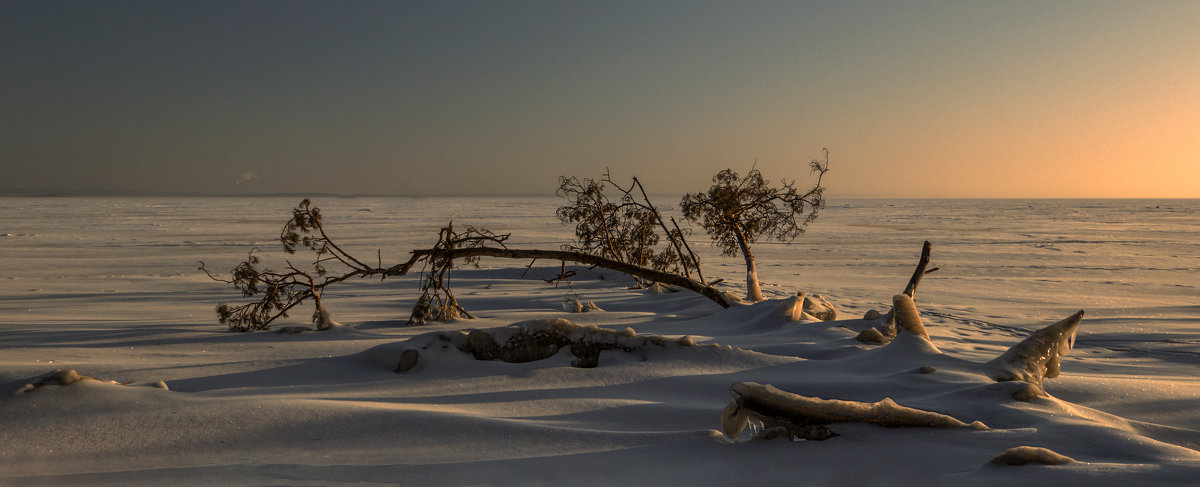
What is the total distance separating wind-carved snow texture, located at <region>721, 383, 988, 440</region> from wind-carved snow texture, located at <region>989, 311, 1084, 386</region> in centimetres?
100

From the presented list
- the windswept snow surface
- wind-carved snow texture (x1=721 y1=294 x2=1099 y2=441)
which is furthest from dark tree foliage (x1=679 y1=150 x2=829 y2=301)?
wind-carved snow texture (x1=721 y1=294 x2=1099 y2=441)

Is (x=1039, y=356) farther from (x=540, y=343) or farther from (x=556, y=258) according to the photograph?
(x=556, y=258)

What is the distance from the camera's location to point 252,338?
16.2 ft

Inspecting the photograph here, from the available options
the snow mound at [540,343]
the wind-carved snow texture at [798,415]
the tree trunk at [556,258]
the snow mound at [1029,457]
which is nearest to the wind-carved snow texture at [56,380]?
the snow mound at [540,343]

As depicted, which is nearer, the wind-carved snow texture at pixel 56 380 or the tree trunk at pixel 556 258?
the wind-carved snow texture at pixel 56 380

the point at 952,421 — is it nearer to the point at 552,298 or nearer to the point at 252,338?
the point at 252,338

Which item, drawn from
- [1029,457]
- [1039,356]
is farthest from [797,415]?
[1039,356]

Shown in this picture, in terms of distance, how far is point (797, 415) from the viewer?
90.0 inches

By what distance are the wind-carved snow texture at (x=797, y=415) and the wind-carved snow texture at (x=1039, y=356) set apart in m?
1.00

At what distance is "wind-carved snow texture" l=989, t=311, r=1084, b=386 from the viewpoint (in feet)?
10.2

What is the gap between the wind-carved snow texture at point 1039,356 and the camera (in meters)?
3.12

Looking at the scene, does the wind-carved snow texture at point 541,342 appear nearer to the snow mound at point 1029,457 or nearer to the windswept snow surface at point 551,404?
the windswept snow surface at point 551,404

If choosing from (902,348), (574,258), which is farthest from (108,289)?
(902,348)

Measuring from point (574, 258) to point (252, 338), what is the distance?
2.47 metres
